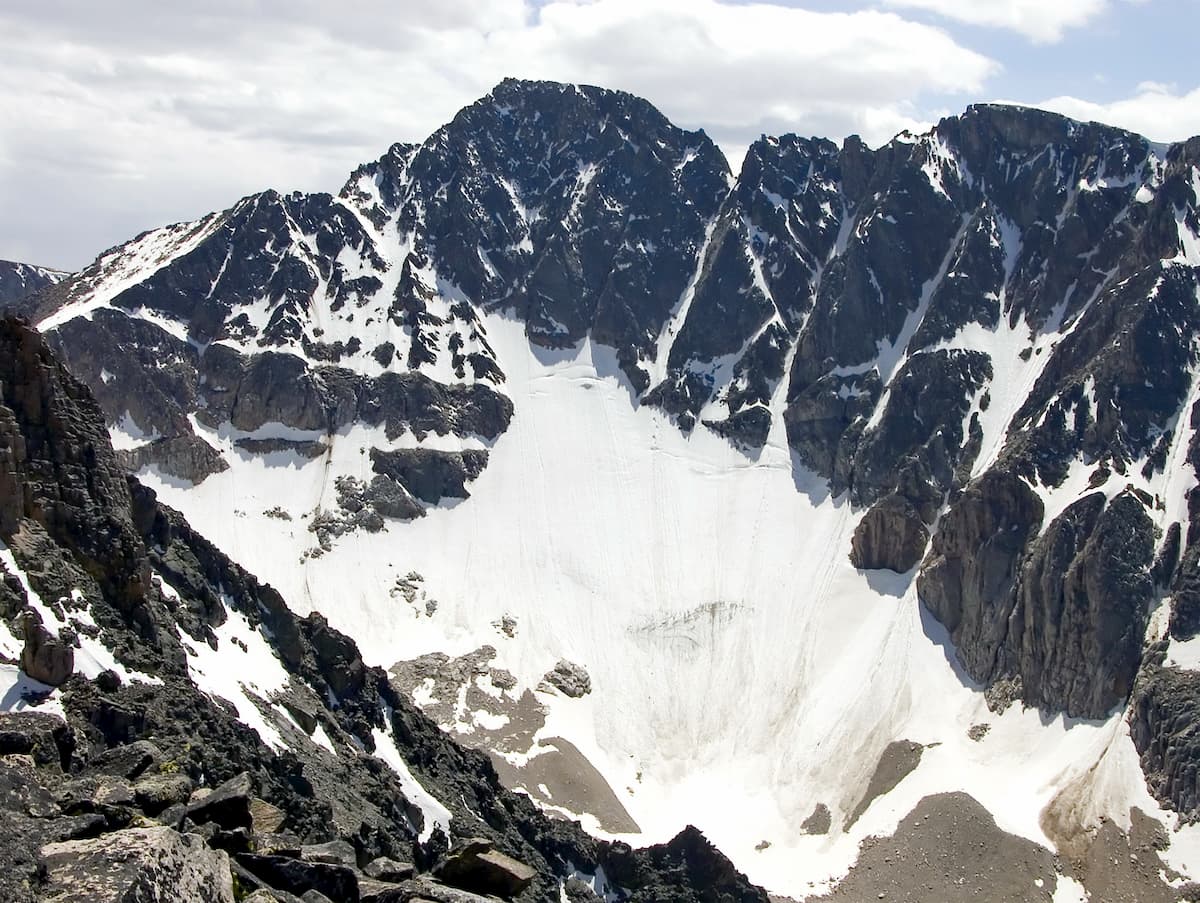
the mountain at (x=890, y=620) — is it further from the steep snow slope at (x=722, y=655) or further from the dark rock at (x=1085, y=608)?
the steep snow slope at (x=722, y=655)

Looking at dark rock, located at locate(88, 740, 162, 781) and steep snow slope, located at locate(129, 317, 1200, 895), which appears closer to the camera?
dark rock, located at locate(88, 740, 162, 781)

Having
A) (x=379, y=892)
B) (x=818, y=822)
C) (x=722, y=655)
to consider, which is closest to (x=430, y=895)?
(x=379, y=892)

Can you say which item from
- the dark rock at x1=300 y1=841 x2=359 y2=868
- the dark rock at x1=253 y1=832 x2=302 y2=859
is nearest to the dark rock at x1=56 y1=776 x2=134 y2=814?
the dark rock at x1=253 y1=832 x2=302 y2=859

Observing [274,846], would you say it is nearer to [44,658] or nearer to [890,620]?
[44,658]

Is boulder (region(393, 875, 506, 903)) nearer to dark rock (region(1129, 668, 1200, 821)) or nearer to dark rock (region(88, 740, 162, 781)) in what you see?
dark rock (region(88, 740, 162, 781))

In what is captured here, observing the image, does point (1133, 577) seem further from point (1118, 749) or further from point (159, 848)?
point (159, 848)

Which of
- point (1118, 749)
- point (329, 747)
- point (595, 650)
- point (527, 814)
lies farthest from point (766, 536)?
point (329, 747)

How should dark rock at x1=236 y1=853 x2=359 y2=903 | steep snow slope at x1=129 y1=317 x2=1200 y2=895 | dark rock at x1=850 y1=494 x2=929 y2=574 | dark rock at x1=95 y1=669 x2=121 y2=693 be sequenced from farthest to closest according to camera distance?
dark rock at x1=850 y1=494 x2=929 y2=574 → steep snow slope at x1=129 y1=317 x2=1200 y2=895 → dark rock at x1=95 y1=669 x2=121 y2=693 → dark rock at x1=236 y1=853 x2=359 y2=903

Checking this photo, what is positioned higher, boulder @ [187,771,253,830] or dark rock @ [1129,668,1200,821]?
boulder @ [187,771,253,830]

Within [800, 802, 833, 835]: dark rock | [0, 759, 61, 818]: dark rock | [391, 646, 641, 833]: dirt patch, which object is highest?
[0, 759, 61, 818]: dark rock
